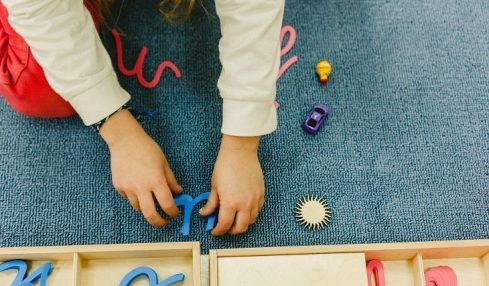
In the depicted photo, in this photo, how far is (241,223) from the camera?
84cm

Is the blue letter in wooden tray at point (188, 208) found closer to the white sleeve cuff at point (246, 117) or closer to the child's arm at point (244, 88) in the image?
the child's arm at point (244, 88)

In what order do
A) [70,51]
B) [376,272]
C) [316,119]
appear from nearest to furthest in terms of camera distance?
[70,51] < [376,272] < [316,119]

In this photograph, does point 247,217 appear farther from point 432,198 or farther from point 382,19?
point 382,19

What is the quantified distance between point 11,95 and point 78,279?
1.05 feet

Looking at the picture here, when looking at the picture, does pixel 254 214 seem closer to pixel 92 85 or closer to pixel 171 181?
pixel 171 181

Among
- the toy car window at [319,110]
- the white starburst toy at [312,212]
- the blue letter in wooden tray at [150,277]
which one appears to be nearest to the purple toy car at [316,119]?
the toy car window at [319,110]

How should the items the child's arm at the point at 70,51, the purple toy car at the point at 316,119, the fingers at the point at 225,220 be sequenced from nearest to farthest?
the child's arm at the point at 70,51, the fingers at the point at 225,220, the purple toy car at the point at 316,119

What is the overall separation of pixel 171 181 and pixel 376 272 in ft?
1.10

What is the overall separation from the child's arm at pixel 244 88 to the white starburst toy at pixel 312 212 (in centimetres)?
13

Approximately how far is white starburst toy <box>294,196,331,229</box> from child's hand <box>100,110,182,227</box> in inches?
8.2

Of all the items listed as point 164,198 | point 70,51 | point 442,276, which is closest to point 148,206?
point 164,198

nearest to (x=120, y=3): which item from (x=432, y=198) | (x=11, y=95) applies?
(x=11, y=95)

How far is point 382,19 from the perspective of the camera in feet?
3.48

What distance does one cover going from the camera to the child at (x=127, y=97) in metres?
0.72
